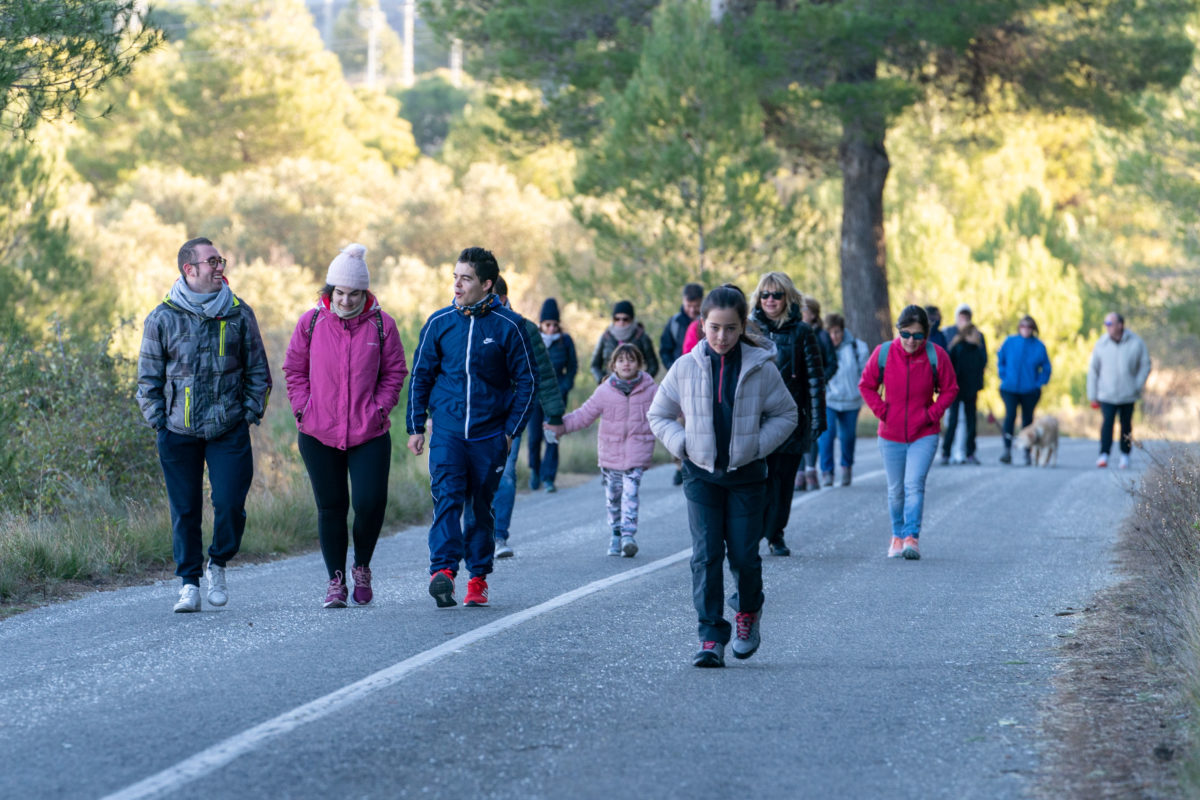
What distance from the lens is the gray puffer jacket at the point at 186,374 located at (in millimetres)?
8547

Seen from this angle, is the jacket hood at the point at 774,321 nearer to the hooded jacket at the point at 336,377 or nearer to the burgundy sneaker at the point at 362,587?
the hooded jacket at the point at 336,377

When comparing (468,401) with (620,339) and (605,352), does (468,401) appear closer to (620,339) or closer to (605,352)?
(605,352)

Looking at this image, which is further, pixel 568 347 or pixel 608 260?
pixel 608 260

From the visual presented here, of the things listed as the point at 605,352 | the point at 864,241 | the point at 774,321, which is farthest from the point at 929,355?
the point at 864,241

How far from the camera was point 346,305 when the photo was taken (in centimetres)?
862

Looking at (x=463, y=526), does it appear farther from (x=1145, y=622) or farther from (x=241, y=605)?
(x=1145, y=622)

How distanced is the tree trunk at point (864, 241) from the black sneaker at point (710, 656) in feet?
68.7

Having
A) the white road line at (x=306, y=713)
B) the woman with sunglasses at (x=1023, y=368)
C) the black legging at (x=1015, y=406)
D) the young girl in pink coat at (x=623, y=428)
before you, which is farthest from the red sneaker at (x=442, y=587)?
the black legging at (x=1015, y=406)

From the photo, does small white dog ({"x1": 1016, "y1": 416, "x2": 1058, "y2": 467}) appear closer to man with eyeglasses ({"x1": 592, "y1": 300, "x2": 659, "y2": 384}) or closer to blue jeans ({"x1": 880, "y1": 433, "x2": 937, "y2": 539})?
man with eyeglasses ({"x1": 592, "y1": 300, "x2": 659, "y2": 384})

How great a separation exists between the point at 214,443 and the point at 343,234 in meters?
47.4

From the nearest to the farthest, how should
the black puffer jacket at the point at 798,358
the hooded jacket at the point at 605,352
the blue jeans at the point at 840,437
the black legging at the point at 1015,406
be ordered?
1. the black puffer jacket at the point at 798,358
2. the hooded jacket at the point at 605,352
3. the blue jeans at the point at 840,437
4. the black legging at the point at 1015,406

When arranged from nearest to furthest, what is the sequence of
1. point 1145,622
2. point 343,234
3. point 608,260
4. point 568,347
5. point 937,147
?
point 1145,622 < point 568,347 < point 608,260 < point 937,147 < point 343,234

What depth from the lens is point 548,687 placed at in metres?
6.57

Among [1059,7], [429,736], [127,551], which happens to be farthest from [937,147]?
[429,736]
